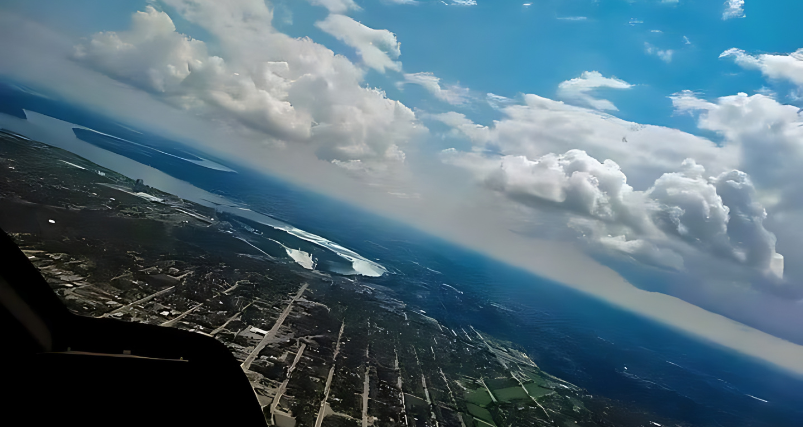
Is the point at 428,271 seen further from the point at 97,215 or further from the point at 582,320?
the point at 97,215

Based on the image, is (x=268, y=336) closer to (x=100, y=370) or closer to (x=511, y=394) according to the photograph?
(x=100, y=370)

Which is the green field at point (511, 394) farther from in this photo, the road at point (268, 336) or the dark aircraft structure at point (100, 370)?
the dark aircraft structure at point (100, 370)

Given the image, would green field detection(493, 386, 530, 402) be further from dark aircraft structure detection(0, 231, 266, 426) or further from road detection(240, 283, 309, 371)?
dark aircraft structure detection(0, 231, 266, 426)

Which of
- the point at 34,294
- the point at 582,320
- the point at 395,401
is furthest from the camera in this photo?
the point at 582,320

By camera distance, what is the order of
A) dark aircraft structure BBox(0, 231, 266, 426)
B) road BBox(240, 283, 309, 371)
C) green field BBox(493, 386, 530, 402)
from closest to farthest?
1. dark aircraft structure BBox(0, 231, 266, 426)
2. road BBox(240, 283, 309, 371)
3. green field BBox(493, 386, 530, 402)

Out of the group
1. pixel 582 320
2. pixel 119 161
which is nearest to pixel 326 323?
pixel 119 161

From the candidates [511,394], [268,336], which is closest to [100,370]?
[268,336]

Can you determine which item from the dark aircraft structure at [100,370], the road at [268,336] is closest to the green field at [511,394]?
the road at [268,336]

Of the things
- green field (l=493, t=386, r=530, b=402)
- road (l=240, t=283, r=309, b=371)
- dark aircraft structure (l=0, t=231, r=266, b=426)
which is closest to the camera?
dark aircraft structure (l=0, t=231, r=266, b=426)

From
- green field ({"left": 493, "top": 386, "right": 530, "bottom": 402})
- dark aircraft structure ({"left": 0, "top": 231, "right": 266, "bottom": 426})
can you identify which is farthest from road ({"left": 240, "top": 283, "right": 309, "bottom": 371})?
green field ({"left": 493, "top": 386, "right": 530, "bottom": 402})
